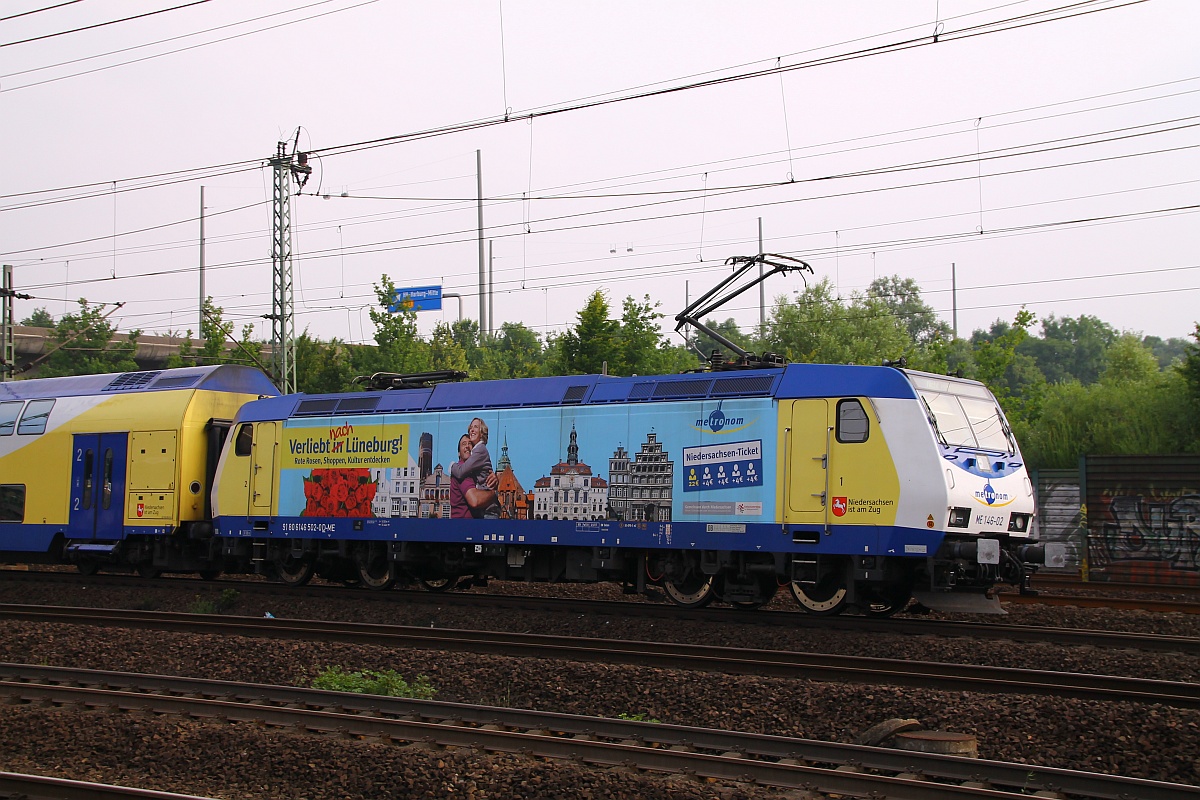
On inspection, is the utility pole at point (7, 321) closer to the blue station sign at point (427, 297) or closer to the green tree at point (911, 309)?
the blue station sign at point (427, 297)

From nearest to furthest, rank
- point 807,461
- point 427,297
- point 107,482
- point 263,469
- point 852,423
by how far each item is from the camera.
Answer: point 852,423 → point 807,461 → point 263,469 → point 107,482 → point 427,297

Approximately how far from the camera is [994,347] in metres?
31.2

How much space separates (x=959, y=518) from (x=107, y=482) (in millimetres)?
16500

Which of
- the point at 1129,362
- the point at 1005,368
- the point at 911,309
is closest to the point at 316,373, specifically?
the point at 1005,368

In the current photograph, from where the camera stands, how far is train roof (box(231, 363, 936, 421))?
45.5 ft

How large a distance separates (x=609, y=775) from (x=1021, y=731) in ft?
11.9

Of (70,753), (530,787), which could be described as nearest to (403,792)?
(530,787)

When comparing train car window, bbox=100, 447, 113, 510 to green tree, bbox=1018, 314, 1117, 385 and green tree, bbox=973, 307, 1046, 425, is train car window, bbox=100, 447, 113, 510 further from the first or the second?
green tree, bbox=1018, 314, 1117, 385

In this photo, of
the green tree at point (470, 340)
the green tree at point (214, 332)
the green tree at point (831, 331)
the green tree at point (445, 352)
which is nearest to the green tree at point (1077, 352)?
the green tree at point (831, 331)

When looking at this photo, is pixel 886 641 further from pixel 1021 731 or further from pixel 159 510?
pixel 159 510

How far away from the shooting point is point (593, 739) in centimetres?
833

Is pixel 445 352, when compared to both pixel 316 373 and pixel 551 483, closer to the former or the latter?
pixel 316 373

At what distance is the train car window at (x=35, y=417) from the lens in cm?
2155

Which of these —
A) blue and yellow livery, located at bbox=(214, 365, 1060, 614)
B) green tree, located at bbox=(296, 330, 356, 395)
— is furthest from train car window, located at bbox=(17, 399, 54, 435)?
green tree, located at bbox=(296, 330, 356, 395)
